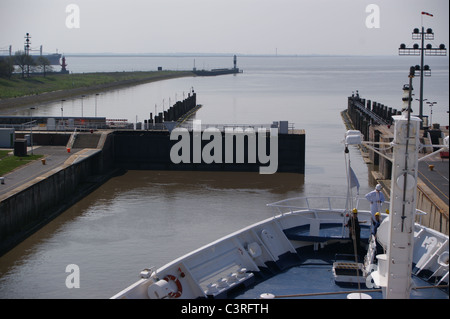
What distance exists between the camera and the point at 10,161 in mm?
36375

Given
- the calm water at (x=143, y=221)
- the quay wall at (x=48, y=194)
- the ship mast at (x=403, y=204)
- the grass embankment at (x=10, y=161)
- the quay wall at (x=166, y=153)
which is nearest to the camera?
the ship mast at (x=403, y=204)

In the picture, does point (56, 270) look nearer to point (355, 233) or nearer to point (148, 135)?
point (355, 233)

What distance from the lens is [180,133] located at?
43906mm

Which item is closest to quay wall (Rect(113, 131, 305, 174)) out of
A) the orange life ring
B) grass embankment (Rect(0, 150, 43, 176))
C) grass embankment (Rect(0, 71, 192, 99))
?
grass embankment (Rect(0, 150, 43, 176))

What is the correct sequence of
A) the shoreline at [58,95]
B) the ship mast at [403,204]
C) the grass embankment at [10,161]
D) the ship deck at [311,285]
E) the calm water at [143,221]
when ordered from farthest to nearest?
1. the shoreline at [58,95]
2. the grass embankment at [10,161]
3. the calm water at [143,221]
4. the ship deck at [311,285]
5. the ship mast at [403,204]

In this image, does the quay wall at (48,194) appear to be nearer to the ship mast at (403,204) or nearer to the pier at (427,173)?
the pier at (427,173)

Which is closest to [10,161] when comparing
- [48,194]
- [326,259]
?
[48,194]

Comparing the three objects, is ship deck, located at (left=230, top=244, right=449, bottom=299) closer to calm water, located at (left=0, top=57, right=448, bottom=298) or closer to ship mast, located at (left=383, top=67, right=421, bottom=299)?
ship mast, located at (left=383, top=67, right=421, bottom=299)

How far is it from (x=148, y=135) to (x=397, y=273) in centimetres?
3618

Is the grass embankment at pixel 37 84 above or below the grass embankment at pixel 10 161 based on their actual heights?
above

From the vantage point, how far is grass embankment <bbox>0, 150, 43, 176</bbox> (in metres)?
34.1

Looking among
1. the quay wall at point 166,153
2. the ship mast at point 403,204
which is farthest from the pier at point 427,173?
the quay wall at point 166,153

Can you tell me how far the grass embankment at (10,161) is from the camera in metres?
34.1
